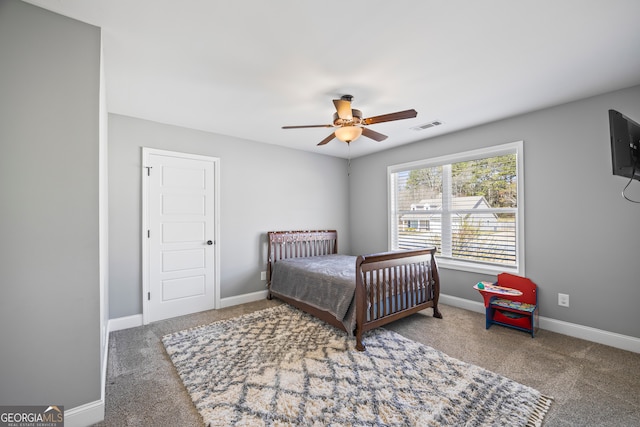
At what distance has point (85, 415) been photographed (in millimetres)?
1667

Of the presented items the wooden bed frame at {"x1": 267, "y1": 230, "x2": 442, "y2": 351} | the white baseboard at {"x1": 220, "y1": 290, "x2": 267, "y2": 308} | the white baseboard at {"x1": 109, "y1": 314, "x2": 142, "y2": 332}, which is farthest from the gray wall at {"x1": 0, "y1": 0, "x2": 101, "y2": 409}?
the white baseboard at {"x1": 220, "y1": 290, "x2": 267, "y2": 308}

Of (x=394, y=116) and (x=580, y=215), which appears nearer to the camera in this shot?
(x=394, y=116)

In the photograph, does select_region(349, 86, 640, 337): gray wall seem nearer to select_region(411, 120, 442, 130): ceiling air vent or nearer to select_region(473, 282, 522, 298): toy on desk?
select_region(473, 282, 522, 298): toy on desk

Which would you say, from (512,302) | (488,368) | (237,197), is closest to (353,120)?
(237,197)

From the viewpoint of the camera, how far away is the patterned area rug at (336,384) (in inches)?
68.0

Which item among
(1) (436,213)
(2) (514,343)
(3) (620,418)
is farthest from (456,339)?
(1) (436,213)

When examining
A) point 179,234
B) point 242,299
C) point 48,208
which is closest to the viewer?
point 48,208

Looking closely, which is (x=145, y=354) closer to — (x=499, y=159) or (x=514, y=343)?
(x=514, y=343)

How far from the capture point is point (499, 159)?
3508 mm

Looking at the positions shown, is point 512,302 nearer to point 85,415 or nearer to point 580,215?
point 580,215

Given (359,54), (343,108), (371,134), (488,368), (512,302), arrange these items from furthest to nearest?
(512,302) < (371,134) < (343,108) < (488,368) < (359,54)

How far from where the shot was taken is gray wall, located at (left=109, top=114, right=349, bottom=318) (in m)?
3.16

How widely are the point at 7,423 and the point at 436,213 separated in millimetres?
4569

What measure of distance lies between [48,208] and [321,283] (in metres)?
2.41
